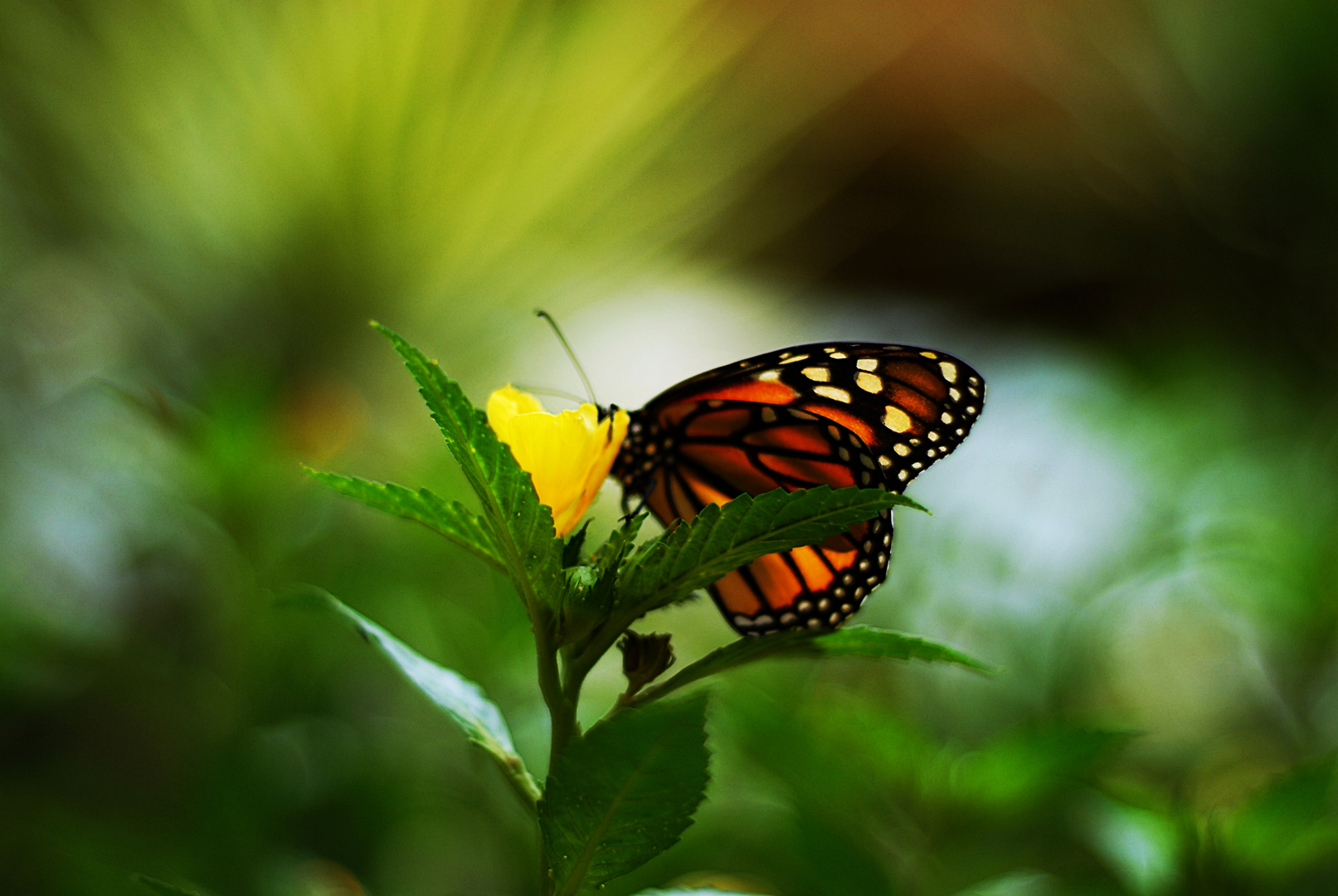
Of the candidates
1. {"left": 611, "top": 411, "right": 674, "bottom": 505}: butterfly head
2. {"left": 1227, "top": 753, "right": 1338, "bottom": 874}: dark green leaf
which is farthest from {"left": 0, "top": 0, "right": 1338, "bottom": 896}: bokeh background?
{"left": 611, "top": 411, "right": 674, "bottom": 505}: butterfly head

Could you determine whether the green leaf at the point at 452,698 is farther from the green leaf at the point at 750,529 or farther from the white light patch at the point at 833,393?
the white light patch at the point at 833,393

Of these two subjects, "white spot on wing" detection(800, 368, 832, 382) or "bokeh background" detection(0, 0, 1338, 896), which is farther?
"bokeh background" detection(0, 0, 1338, 896)

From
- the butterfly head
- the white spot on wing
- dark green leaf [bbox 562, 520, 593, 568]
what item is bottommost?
dark green leaf [bbox 562, 520, 593, 568]

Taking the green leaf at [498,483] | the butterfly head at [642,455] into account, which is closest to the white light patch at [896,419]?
the butterfly head at [642,455]

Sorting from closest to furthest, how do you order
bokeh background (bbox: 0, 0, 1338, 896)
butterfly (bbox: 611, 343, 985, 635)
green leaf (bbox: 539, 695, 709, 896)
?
green leaf (bbox: 539, 695, 709, 896), butterfly (bbox: 611, 343, 985, 635), bokeh background (bbox: 0, 0, 1338, 896)

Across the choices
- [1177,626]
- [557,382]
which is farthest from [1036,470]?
[557,382]

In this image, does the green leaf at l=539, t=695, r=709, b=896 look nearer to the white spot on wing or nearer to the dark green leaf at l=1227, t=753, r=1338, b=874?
the white spot on wing

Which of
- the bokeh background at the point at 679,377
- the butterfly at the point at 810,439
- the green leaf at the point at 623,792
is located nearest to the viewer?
the green leaf at the point at 623,792
